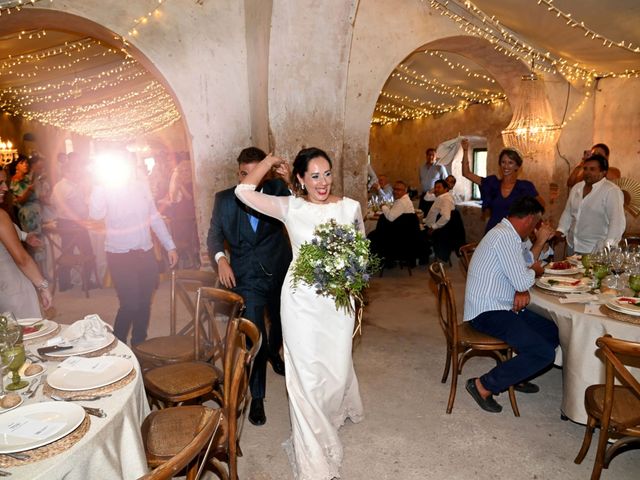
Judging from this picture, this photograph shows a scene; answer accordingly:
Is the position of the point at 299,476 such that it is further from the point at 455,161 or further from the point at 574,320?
the point at 455,161

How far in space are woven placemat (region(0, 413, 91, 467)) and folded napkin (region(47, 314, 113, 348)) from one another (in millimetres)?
803

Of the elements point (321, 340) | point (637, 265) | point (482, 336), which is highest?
point (637, 265)

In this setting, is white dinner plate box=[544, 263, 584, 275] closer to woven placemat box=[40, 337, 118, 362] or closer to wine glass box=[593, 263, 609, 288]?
wine glass box=[593, 263, 609, 288]

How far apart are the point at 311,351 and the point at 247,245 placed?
110 cm

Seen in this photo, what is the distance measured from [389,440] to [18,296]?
2.66 metres

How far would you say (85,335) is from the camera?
243cm

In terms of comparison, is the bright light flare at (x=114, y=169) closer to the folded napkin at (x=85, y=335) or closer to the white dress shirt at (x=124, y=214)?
the white dress shirt at (x=124, y=214)

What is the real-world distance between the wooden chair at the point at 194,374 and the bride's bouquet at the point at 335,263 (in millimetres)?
510

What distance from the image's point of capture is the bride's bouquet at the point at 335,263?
99.7 inches

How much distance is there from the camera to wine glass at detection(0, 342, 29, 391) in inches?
77.6

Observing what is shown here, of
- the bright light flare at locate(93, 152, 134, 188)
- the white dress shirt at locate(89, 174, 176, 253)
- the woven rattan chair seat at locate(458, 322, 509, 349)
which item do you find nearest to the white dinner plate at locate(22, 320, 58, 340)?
the white dress shirt at locate(89, 174, 176, 253)

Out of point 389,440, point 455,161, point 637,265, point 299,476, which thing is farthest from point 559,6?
point 455,161

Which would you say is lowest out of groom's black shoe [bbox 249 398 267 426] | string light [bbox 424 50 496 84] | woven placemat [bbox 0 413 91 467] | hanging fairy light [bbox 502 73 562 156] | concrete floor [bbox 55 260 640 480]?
concrete floor [bbox 55 260 640 480]

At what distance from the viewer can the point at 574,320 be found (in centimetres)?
294
